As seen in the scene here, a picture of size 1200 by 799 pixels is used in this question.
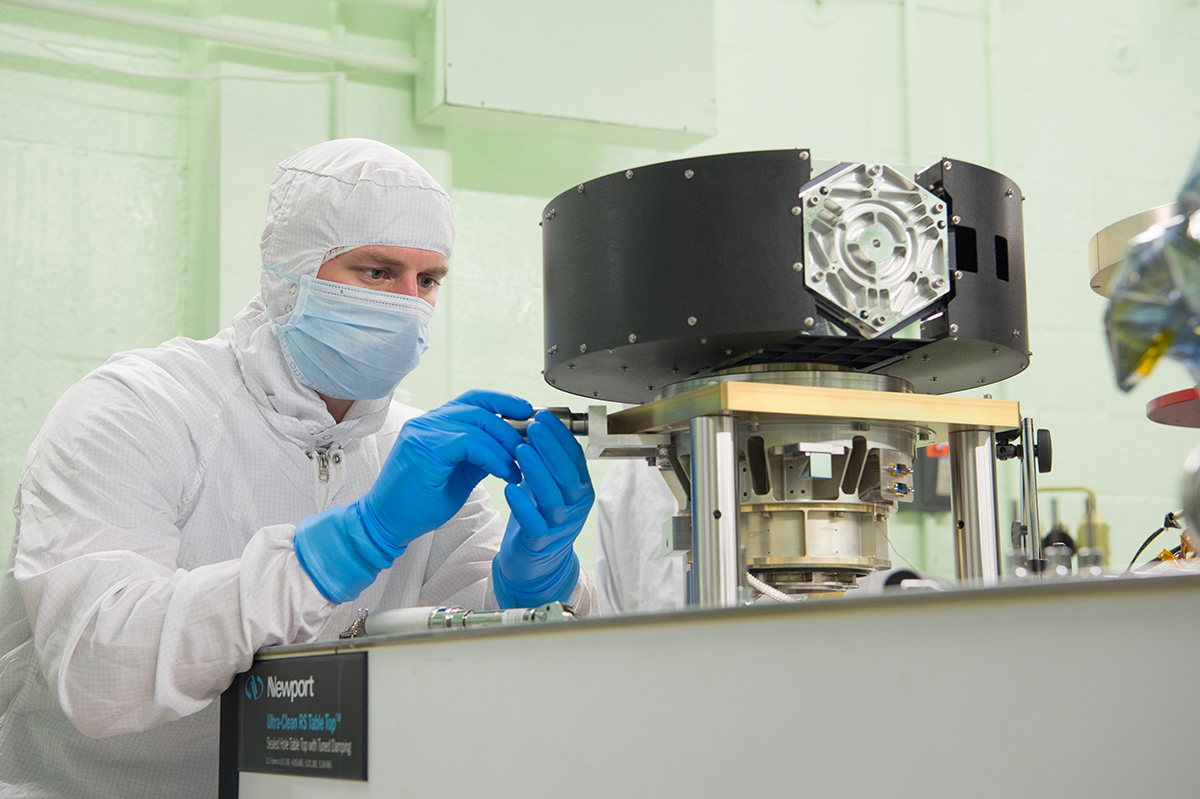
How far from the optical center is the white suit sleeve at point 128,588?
0.94 metres

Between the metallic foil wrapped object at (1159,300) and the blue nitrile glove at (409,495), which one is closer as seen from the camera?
the metallic foil wrapped object at (1159,300)

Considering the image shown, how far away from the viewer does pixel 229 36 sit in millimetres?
2250

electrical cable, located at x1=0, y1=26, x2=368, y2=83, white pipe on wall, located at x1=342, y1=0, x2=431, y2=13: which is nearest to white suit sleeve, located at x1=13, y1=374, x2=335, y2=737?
electrical cable, located at x1=0, y1=26, x2=368, y2=83

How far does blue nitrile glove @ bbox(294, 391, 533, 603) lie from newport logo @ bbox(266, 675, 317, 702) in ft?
0.33

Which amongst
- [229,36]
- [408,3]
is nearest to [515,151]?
[408,3]

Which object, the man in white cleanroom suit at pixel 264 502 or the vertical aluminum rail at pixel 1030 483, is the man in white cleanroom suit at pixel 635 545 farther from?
the vertical aluminum rail at pixel 1030 483

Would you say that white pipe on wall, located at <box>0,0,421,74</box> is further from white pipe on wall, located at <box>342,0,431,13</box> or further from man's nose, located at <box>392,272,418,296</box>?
man's nose, located at <box>392,272,418,296</box>

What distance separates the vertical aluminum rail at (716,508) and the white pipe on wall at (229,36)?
5.95ft

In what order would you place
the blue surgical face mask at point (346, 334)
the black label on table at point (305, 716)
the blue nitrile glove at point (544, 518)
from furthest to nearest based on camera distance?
the blue surgical face mask at point (346, 334) → the blue nitrile glove at point (544, 518) → the black label on table at point (305, 716)

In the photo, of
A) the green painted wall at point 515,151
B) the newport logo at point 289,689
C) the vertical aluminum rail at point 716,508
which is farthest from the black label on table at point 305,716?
the green painted wall at point 515,151

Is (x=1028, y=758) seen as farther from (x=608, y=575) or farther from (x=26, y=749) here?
(x=608, y=575)

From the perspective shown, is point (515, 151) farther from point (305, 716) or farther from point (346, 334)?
point (305, 716)

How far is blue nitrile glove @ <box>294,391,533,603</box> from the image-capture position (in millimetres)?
997

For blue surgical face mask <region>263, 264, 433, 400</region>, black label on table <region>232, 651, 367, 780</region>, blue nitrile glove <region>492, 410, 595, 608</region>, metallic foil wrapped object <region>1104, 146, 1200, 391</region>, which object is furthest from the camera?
blue surgical face mask <region>263, 264, 433, 400</region>
